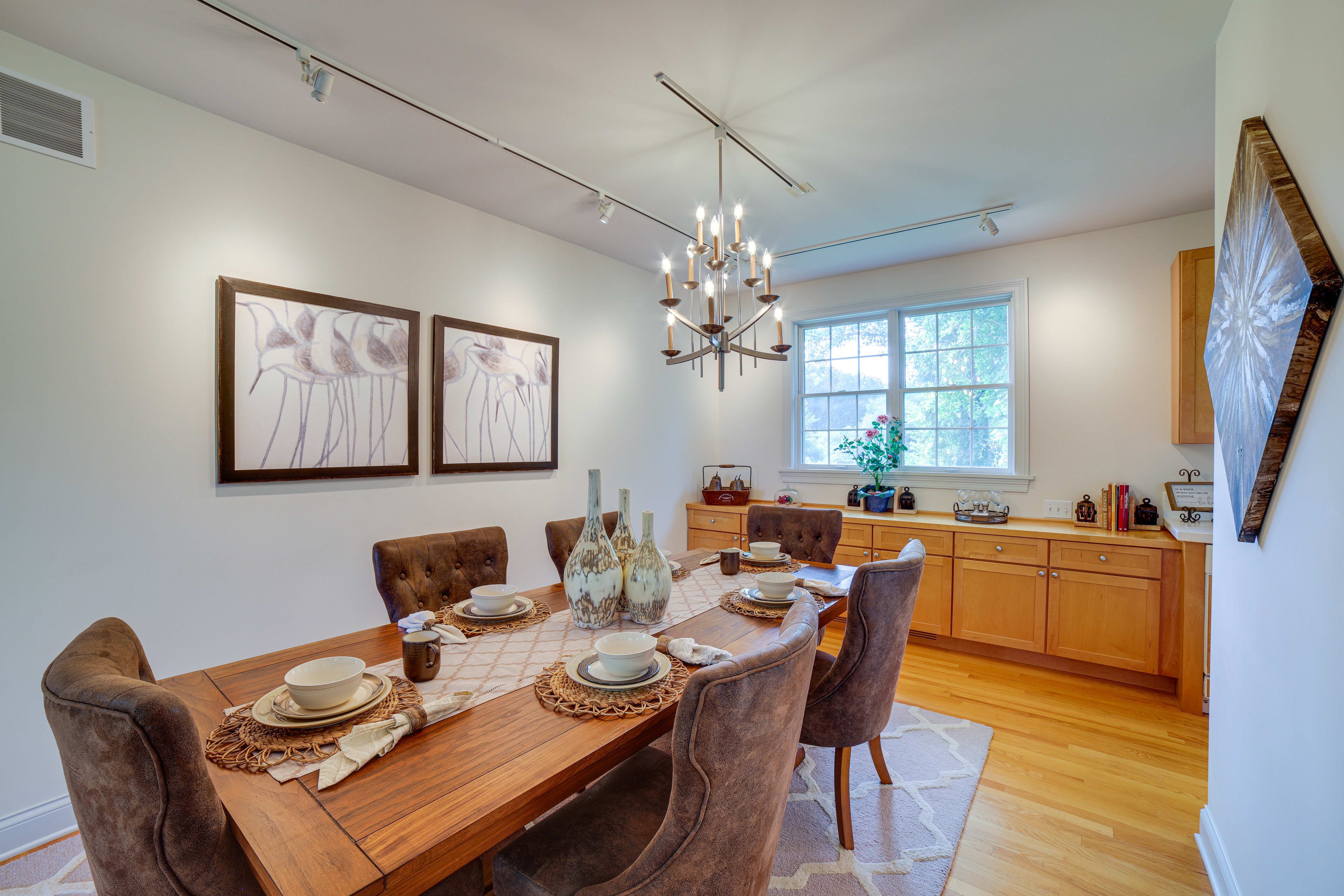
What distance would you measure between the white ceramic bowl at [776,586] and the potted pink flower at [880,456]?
2.30 metres

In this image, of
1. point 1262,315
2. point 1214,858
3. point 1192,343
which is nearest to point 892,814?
point 1214,858

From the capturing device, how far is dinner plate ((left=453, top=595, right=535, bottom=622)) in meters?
1.78

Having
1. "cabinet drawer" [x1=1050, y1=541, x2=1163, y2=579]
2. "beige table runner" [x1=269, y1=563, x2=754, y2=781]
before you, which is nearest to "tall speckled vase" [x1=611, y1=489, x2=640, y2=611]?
"beige table runner" [x1=269, y1=563, x2=754, y2=781]

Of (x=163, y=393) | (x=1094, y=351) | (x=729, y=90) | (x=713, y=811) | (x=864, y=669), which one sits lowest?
(x=864, y=669)

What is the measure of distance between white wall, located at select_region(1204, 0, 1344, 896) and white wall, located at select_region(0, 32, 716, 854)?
316 centimetres

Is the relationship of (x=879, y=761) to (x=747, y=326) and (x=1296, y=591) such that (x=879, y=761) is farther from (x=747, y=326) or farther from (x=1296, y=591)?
(x=747, y=326)

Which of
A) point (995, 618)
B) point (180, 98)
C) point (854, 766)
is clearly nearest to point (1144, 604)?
point (995, 618)

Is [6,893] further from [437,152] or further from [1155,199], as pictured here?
[1155,199]

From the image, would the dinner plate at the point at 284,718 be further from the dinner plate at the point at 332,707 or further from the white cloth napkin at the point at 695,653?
the white cloth napkin at the point at 695,653

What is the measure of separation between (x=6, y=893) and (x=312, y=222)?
2.56 metres

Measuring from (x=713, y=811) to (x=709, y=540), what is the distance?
3766 mm

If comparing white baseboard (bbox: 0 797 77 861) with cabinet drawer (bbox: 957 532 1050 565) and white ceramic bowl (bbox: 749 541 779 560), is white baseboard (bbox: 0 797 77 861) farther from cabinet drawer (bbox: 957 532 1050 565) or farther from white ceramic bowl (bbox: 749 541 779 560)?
cabinet drawer (bbox: 957 532 1050 565)

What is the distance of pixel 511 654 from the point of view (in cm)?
154

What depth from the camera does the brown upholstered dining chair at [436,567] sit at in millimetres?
1960
